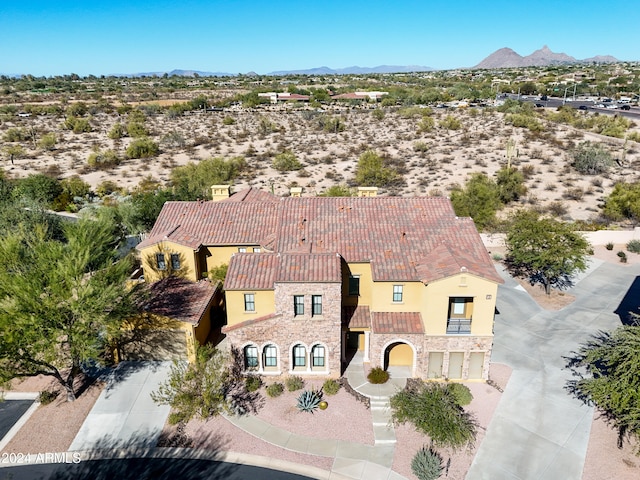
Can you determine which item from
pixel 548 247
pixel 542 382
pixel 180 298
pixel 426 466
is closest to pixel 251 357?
pixel 180 298

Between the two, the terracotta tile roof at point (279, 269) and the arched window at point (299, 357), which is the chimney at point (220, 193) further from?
the arched window at point (299, 357)

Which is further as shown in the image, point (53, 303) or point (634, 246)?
point (634, 246)

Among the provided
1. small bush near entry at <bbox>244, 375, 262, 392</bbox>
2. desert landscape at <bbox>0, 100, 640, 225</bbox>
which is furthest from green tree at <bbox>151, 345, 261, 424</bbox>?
desert landscape at <bbox>0, 100, 640, 225</bbox>

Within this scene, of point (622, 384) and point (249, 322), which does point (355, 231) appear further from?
point (622, 384)

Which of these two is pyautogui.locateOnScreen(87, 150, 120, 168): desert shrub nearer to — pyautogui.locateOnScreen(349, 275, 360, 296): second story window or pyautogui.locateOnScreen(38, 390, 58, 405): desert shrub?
pyautogui.locateOnScreen(38, 390, 58, 405): desert shrub

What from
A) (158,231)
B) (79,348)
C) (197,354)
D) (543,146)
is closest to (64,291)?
(79,348)

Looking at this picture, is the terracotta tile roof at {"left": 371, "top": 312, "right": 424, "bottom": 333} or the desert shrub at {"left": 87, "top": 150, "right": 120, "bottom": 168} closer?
the terracotta tile roof at {"left": 371, "top": 312, "right": 424, "bottom": 333}
